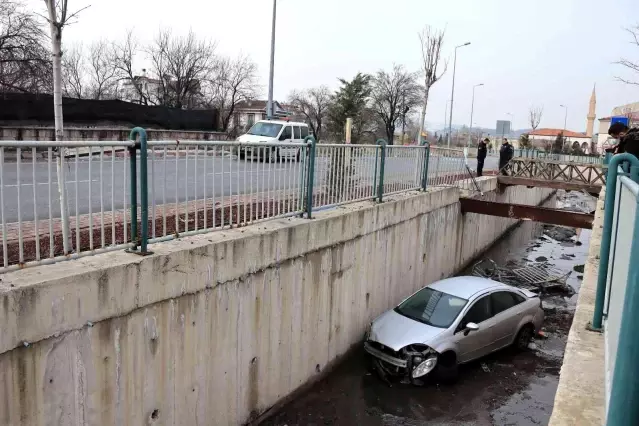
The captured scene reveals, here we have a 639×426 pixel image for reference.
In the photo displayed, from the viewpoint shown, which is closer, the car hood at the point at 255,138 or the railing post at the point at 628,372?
the railing post at the point at 628,372

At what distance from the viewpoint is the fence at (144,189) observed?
4445 millimetres

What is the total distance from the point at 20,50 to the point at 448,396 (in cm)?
2566

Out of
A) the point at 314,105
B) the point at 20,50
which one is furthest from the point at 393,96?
the point at 20,50

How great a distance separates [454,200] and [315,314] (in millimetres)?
8191

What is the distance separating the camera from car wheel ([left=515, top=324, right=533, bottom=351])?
10334 mm

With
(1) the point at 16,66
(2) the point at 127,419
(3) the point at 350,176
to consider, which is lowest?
(2) the point at 127,419

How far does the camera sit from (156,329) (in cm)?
531

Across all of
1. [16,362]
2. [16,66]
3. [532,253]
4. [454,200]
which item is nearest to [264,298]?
[16,362]

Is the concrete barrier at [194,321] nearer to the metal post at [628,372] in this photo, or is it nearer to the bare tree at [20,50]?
the metal post at [628,372]

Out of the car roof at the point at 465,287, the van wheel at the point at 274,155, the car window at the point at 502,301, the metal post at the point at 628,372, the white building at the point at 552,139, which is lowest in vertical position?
the car window at the point at 502,301

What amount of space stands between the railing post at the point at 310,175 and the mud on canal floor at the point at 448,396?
2.98 m

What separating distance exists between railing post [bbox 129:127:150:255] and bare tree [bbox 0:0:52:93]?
23.7 meters

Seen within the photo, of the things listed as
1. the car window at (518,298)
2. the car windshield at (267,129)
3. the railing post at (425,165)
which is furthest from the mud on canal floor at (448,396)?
the car windshield at (267,129)

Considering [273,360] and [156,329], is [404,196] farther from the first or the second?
[156,329]
